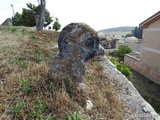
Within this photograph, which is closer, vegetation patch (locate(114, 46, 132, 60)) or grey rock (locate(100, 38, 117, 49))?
vegetation patch (locate(114, 46, 132, 60))

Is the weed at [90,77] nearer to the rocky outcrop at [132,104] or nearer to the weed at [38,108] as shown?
the rocky outcrop at [132,104]

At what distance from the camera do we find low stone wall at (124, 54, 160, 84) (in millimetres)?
8857

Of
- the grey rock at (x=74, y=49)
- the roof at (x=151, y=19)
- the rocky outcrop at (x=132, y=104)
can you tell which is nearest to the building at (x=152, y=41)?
the roof at (x=151, y=19)

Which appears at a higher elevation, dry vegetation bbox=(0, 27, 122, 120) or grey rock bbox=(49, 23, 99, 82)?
grey rock bbox=(49, 23, 99, 82)

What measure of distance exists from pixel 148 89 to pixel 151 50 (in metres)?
3.64

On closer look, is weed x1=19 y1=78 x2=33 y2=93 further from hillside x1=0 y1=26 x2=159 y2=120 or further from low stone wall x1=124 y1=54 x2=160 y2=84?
low stone wall x1=124 y1=54 x2=160 y2=84

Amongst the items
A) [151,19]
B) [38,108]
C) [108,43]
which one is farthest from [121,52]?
[38,108]

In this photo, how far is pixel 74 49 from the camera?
2404 millimetres

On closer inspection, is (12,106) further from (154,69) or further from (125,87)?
(154,69)

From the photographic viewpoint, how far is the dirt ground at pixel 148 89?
20.8ft

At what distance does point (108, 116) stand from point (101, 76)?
1.34 m

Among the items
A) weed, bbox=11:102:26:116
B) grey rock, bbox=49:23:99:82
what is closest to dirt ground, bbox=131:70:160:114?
grey rock, bbox=49:23:99:82

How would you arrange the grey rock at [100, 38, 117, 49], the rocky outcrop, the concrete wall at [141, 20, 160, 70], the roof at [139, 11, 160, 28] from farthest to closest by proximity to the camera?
the grey rock at [100, 38, 117, 49] < the concrete wall at [141, 20, 160, 70] < the roof at [139, 11, 160, 28] < the rocky outcrop

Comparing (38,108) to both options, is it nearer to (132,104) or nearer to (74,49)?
(74,49)
